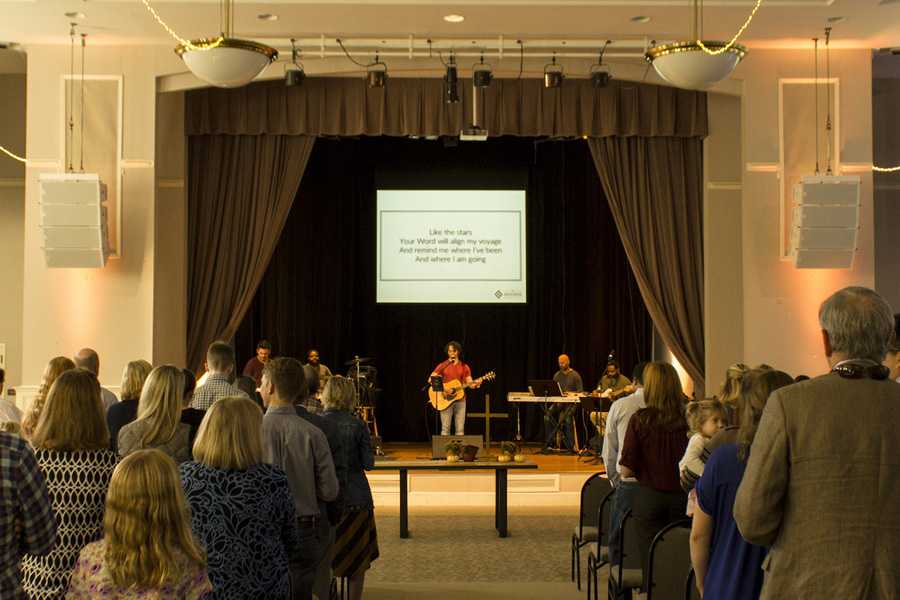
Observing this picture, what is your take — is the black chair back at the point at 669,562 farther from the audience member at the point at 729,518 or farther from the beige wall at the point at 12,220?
the beige wall at the point at 12,220

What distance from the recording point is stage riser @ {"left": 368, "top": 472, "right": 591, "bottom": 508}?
34.8ft

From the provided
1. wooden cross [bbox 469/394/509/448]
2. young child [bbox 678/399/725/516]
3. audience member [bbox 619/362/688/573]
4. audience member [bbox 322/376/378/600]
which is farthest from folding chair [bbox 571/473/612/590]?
wooden cross [bbox 469/394/509/448]

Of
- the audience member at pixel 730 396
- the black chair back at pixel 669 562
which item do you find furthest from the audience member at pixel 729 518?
the audience member at pixel 730 396

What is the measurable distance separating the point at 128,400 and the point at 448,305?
1050cm

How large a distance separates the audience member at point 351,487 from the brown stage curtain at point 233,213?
6110 millimetres

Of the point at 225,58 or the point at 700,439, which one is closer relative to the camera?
the point at 700,439

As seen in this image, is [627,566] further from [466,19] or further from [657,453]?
[466,19]

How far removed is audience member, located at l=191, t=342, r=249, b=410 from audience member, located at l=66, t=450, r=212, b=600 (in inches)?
111

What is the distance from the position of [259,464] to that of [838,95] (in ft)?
29.3

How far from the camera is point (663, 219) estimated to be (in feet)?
39.1

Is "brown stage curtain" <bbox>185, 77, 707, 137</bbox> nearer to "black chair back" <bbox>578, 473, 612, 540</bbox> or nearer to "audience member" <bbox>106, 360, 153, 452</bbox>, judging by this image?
"black chair back" <bbox>578, 473, 612, 540</bbox>

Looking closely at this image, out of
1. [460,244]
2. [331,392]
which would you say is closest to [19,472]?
[331,392]

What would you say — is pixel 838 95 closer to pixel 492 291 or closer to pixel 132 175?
→ pixel 492 291

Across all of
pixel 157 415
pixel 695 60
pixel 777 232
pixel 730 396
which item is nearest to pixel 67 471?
pixel 157 415
